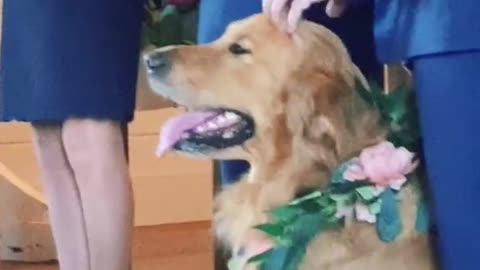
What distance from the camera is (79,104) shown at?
125cm

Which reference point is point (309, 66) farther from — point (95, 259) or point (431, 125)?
point (95, 259)

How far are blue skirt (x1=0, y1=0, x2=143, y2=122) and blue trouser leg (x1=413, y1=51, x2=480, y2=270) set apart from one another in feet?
1.37

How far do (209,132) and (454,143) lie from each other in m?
0.24

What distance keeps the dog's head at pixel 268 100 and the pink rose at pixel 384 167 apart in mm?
24

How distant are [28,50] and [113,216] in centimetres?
23

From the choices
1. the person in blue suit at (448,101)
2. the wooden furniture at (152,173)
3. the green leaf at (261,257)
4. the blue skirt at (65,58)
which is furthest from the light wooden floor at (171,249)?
the person in blue suit at (448,101)

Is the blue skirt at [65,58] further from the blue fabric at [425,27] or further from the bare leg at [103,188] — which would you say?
the blue fabric at [425,27]

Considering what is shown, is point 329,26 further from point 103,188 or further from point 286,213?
point 103,188

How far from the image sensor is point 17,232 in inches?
89.6

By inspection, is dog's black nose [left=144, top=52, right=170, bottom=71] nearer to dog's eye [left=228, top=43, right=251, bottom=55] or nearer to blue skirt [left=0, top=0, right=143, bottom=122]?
dog's eye [left=228, top=43, right=251, bottom=55]

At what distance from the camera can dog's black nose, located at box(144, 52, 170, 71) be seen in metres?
1.06

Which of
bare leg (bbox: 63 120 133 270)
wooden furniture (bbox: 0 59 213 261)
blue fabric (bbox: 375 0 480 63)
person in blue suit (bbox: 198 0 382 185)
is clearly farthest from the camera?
wooden furniture (bbox: 0 59 213 261)

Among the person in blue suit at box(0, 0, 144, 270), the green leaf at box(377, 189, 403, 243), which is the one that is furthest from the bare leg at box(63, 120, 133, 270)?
the green leaf at box(377, 189, 403, 243)

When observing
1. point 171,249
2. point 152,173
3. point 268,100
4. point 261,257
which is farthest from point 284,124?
point 152,173
